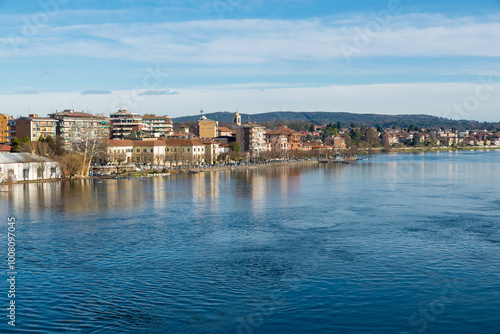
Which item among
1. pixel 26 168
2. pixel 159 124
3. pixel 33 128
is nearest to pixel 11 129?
pixel 33 128

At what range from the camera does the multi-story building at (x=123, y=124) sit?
3397 cm

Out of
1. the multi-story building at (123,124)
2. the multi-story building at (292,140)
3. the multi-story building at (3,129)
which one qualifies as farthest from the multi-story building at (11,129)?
the multi-story building at (292,140)

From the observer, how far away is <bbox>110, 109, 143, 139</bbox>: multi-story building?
33969 mm

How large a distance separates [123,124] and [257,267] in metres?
28.3

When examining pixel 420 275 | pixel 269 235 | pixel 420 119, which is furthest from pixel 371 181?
pixel 420 119

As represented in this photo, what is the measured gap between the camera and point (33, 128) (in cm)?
2844

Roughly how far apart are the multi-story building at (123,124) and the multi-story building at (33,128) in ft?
17.2

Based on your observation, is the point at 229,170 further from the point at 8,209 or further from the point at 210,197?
the point at 8,209

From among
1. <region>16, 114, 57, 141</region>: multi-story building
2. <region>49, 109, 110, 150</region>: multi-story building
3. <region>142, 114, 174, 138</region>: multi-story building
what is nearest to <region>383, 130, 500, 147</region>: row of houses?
<region>142, 114, 174, 138</region>: multi-story building

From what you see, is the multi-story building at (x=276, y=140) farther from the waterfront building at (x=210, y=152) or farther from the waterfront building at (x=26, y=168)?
the waterfront building at (x=26, y=168)

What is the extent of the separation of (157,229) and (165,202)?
3.77 meters

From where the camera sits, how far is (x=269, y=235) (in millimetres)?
8984

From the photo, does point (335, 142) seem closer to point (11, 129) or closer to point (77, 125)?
point (77, 125)

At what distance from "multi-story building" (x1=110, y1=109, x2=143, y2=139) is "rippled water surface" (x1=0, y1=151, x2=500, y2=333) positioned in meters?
21.4
